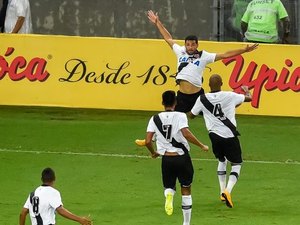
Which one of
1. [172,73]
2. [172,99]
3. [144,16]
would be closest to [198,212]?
[172,99]

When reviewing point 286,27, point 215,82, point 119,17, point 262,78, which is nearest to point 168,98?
point 215,82

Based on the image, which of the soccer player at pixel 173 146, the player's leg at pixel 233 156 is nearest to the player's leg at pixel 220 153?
the player's leg at pixel 233 156

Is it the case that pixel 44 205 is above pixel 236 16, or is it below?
above

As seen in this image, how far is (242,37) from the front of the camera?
2592 cm

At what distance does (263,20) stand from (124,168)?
654 centimetres

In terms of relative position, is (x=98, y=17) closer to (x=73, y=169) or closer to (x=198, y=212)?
(x=73, y=169)

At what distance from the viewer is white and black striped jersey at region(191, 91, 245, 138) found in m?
16.8

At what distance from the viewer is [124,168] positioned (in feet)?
64.8

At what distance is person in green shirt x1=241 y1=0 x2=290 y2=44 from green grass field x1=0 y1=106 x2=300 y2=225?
1817 millimetres

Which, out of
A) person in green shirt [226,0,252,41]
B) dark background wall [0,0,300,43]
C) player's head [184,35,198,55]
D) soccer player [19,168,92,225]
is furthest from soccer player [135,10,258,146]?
dark background wall [0,0,300,43]

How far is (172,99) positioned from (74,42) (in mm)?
8855

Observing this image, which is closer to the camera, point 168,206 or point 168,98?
point 168,98

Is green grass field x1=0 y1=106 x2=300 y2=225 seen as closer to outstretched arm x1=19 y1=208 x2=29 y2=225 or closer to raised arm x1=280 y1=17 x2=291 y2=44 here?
raised arm x1=280 y1=17 x2=291 y2=44

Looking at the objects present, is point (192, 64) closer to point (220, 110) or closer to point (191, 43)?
point (191, 43)
